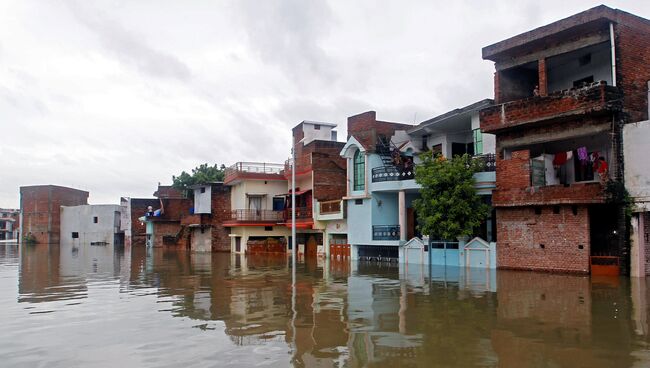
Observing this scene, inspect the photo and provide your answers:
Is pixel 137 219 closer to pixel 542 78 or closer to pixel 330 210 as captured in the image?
pixel 330 210

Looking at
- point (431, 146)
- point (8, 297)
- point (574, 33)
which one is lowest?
point (8, 297)

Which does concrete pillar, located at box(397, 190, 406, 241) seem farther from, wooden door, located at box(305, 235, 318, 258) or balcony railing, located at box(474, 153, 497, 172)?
wooden door, located at box(305, 235, 318, 258)

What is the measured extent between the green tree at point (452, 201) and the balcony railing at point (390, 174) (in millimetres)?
3819

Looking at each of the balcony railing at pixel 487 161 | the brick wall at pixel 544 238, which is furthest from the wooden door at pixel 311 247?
the brick wall at pixel 544 238

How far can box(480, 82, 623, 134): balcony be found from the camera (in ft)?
69.0

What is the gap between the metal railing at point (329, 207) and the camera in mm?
37031

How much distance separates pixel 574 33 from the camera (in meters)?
22.7

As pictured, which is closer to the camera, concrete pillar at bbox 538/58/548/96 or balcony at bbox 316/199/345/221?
concrete pillar at bbox 538/58/548/96

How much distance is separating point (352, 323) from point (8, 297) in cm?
1218

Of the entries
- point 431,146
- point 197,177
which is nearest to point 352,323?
point 431,146

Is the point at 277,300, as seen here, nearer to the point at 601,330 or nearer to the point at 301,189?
the point at 601,330

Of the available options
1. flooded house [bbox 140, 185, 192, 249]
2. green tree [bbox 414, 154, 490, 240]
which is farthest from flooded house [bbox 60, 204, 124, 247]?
green tree [bbox 414, 154, 490, 240]

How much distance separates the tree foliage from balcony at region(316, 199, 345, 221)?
28.5m

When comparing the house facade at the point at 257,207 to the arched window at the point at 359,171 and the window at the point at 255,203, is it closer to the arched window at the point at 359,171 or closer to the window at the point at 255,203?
the window at the point at 255,203
